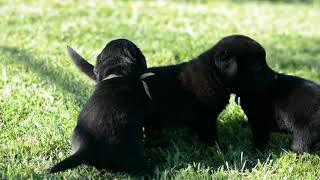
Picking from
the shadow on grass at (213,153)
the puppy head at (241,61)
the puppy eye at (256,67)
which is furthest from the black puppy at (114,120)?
the puppy eye at (256,67)

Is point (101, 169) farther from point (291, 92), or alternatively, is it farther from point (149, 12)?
point (149, 12)

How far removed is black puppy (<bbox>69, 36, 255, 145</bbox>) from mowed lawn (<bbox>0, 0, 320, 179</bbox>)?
173 mm

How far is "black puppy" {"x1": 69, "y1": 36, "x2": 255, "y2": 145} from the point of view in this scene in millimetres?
4504

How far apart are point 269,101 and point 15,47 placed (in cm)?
383

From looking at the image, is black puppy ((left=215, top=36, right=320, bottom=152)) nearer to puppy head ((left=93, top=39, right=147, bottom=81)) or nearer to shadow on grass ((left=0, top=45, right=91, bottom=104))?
puppy head ((left=93, top=39, right=147, bottom=81))

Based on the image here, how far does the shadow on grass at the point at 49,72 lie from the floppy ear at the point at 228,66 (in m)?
1.49

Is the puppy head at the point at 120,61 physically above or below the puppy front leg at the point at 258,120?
above

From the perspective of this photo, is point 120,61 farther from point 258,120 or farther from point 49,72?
point 49,72

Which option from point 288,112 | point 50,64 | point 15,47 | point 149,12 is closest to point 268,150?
point 288,112

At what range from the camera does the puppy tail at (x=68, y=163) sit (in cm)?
334

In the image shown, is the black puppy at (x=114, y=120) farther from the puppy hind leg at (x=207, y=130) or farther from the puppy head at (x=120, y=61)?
the puppy hind leg at (x=207, y=130)

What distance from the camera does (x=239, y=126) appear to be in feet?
16.4

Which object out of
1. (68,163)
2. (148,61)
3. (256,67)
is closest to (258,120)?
(256,67)

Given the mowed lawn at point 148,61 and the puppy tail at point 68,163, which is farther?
the mowed lawn at point 148,61
